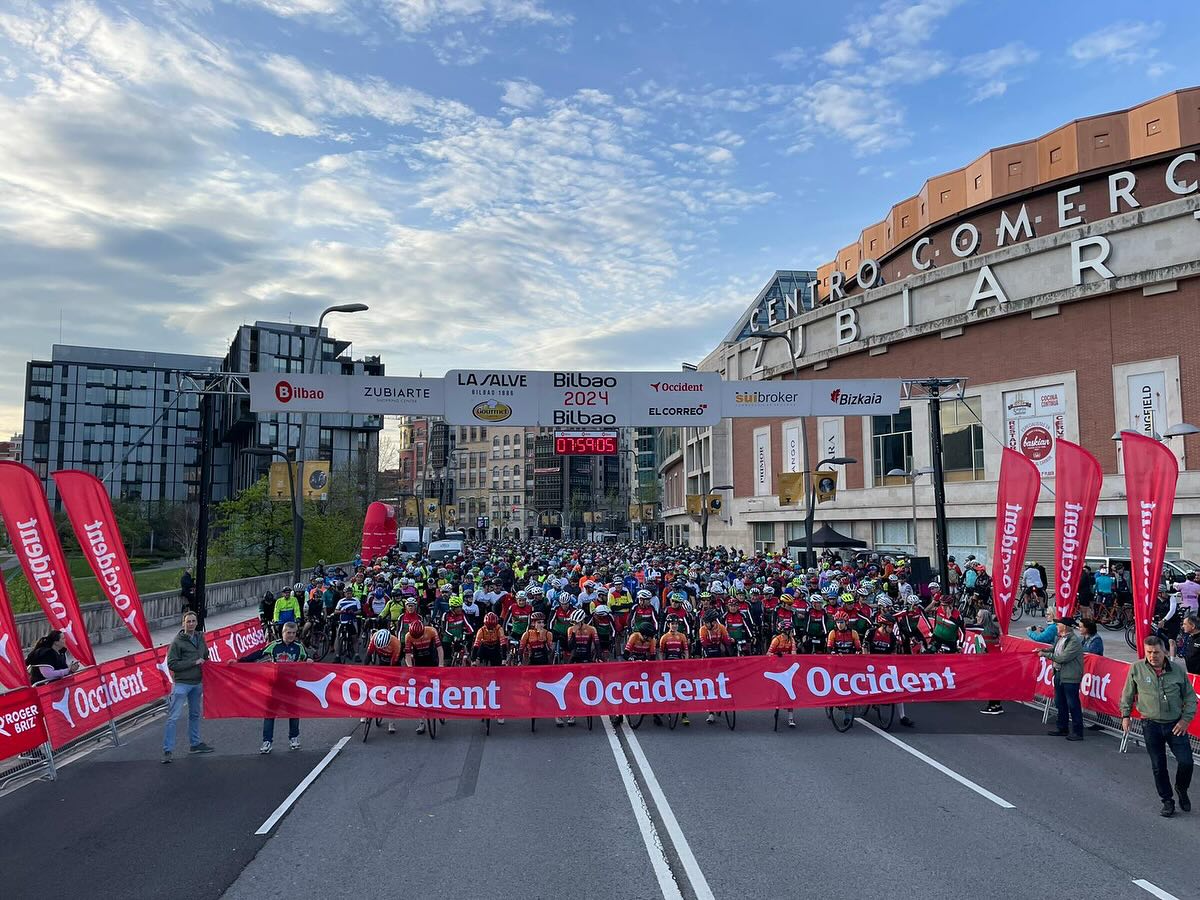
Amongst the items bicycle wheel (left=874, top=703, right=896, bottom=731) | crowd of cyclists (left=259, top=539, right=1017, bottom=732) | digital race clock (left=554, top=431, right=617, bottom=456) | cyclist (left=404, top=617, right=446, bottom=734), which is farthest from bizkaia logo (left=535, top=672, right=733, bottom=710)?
digital race clock (left=554, top=431, right=617, bottom=456)

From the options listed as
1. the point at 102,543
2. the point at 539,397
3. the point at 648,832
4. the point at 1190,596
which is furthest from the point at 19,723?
the point at 1190,596

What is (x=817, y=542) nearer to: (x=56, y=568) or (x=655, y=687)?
(x=655, y=687)

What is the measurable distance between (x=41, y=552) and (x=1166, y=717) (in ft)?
46.0

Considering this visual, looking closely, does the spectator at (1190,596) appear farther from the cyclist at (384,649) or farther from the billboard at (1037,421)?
the cyclist at (384,649)

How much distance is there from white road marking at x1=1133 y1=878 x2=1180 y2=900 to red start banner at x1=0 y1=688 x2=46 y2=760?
1122cm

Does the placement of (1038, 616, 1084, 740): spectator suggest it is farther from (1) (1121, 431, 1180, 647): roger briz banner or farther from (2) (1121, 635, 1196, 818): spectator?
(2) (1121, 635, 1196, 818): spectator

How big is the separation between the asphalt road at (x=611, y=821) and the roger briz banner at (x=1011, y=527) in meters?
4.07

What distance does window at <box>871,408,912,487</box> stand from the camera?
41.1 m

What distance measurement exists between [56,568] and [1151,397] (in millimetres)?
34025

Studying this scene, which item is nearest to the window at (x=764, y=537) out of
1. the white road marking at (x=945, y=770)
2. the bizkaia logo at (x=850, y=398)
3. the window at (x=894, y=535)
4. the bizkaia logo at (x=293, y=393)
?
the window at (x=894, y=535)

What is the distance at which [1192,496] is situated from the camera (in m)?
28.4

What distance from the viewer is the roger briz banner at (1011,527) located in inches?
609

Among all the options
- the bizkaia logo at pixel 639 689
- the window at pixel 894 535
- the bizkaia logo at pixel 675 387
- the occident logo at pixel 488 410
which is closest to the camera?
the bizkaia logo at pixel 639 689

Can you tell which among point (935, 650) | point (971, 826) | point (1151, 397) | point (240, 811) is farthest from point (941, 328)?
point (240, 811)
